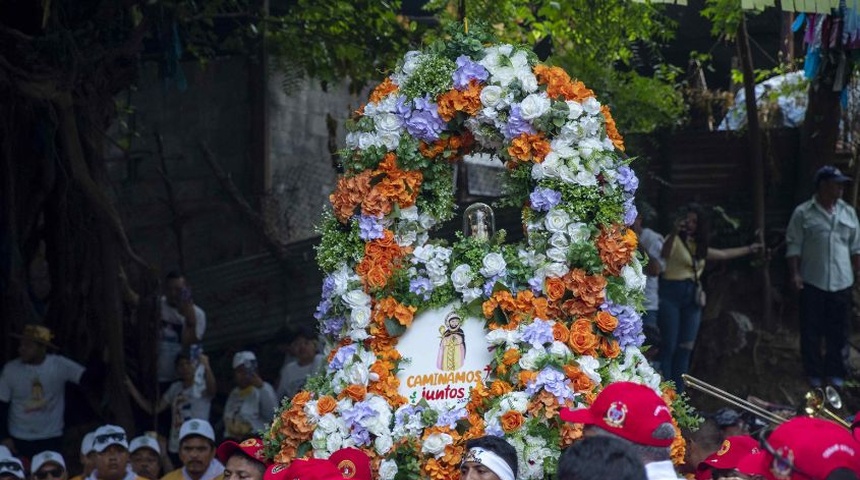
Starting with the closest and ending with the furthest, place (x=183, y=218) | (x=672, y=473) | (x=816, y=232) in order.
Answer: (x=672, y=473)
(x=816, y=232)
(x=183, y=218)

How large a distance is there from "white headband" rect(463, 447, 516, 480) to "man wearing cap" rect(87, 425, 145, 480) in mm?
3719

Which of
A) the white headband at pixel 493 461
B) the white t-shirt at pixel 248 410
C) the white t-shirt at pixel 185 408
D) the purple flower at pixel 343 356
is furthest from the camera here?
the white t-shirt at pixel 185 408

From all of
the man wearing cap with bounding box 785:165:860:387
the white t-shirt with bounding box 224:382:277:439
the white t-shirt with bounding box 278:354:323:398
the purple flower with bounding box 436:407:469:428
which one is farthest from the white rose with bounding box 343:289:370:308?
the man wearing cap with bounding box 785:165:860:387

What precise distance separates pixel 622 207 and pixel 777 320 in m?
5.39

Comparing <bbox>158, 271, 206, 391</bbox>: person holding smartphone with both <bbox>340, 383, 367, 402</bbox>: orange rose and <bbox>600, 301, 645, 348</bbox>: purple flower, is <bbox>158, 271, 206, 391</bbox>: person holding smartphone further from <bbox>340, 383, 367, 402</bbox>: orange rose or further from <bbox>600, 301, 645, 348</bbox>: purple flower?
<bbox>600, 301, 645, 348</bbox>: purple flower

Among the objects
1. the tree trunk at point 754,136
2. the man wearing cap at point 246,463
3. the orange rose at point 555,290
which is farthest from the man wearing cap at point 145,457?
the tree trunk at point 754,136

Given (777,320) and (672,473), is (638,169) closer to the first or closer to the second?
(777,320)

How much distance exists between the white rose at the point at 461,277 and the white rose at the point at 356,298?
427 millimetres

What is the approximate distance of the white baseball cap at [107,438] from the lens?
9.25 m

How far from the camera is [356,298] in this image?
7047 millimetres

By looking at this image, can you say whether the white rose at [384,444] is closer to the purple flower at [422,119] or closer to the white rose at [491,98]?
the purple flower at [422,119]

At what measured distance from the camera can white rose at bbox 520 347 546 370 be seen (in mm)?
6684

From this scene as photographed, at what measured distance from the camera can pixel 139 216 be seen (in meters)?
13.9

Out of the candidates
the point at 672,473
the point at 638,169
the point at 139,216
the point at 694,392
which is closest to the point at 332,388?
the point at 672,473
